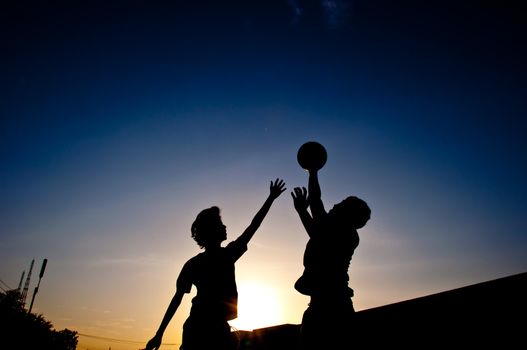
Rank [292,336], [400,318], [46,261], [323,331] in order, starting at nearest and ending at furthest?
[323,331], [400,318], [292,336], [46,261]

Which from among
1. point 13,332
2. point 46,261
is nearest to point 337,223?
point 13,332

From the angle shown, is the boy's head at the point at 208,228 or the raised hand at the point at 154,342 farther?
the boy's head at the point at 208,228

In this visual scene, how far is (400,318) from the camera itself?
3623mm

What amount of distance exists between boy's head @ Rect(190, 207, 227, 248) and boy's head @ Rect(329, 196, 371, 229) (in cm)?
115

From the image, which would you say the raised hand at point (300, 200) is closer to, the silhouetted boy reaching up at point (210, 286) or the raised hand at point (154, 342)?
the silhouetted boy reaching up at point (210, 286)

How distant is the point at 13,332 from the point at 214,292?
34.1m

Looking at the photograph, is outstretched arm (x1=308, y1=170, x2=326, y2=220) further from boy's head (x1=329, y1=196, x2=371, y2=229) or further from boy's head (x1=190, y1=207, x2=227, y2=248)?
boy's head (x1=190, y1=207, x2=227, y2=248)

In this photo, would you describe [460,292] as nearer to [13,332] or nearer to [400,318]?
[400,318]

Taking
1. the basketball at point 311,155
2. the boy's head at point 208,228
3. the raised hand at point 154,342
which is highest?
the basketball at point 311,155

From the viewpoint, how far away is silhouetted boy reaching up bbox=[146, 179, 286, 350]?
2785 millimetres

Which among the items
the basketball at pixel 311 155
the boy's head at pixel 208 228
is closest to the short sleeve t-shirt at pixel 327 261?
the boy's head at pixel 208 228

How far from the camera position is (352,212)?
9.93ft

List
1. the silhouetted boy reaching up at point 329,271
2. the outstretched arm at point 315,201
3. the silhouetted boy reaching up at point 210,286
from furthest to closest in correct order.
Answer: the outstretched arm at point 315,201
the silhouetted boy reaching up at point 210,286
the silhouetted boy reaching up at point 329,271

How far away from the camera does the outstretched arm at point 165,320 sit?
287 centimetres
